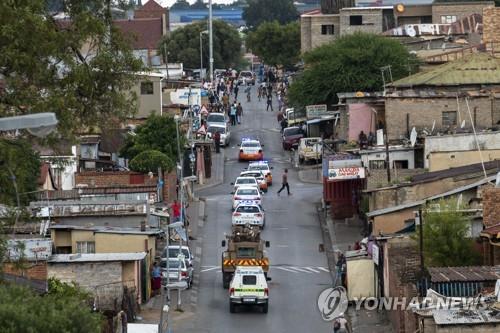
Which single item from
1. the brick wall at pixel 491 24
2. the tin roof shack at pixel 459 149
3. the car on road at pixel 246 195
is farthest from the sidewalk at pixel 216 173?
the tin roof shack at pixel 459 149

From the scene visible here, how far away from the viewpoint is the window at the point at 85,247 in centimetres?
5281

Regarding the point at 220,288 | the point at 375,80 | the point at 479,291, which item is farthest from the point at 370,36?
the point at 479,291

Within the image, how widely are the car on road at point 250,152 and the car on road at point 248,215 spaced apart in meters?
19.5

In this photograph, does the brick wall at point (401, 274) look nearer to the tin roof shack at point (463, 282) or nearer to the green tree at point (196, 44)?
the tin roof shack at point (463, 282)

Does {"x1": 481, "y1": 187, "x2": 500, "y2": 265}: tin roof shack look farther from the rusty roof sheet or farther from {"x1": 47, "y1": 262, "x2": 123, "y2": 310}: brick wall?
{"x1": 47, "y1": 262, "x2": 123, "y2": 310}: brick wall

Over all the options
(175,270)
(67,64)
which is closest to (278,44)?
(175,270)

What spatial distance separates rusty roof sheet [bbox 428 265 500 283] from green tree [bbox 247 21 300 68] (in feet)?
326

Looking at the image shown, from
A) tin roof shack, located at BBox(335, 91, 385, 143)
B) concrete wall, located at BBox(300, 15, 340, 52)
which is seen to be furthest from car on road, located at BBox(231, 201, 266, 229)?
concrete wall, located at BBox(300, 15, 340, 52)

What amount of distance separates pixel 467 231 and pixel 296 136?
147 ft

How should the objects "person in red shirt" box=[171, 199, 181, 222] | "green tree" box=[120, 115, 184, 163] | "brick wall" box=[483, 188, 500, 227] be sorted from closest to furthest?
"brick wall" box=[483, 188, 500, 227] < "person in red shirt" box=[171, 199, 181, 222] < "green tree" box=[120, 115, 184, 163]

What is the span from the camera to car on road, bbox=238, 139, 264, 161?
8488cm

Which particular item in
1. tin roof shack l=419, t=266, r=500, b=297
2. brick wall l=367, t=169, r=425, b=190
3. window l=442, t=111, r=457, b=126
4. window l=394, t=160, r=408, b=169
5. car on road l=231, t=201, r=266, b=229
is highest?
window l=442, t=111, r=457, b=126

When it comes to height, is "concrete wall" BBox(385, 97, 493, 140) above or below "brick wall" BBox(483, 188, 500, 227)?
above

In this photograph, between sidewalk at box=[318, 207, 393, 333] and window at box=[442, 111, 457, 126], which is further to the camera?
window at box=[442, 111, 457, 126]
